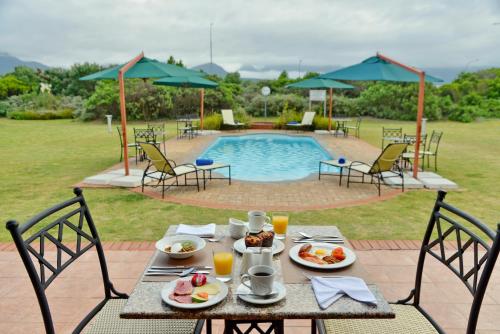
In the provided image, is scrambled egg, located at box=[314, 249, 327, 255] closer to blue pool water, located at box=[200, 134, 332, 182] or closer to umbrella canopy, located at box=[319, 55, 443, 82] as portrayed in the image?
umbrella canopy, located at box=[319, 55, 443, 82]

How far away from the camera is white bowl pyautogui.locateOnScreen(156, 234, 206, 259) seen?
1975mm

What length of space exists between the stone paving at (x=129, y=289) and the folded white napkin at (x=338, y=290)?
41.8 inches

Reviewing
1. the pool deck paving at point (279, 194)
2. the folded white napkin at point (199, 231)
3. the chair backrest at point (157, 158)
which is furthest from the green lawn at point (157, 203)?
the folded white napkin at point (199, 231)

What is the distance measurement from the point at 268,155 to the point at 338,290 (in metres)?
10.6

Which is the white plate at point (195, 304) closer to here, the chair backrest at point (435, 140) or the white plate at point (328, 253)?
the white plate at point (328, 253)

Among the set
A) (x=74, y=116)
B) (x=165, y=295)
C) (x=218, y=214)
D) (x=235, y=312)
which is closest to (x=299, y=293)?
(x=235, y=312)

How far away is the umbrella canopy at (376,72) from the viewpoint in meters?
7.47

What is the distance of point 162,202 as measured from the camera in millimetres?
6148

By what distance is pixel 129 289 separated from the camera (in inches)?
126

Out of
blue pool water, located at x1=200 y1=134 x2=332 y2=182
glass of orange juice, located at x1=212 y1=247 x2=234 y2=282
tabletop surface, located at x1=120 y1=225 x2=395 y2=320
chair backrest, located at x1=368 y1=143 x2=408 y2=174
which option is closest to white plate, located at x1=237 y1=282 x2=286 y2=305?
tabletop surface, located at x1=120 y1=225 x2=395 y2=320

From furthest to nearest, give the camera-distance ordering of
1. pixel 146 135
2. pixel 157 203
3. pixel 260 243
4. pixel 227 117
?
pixel 227 117, pixel 146 135, pixel 157 203, pixel 260 243

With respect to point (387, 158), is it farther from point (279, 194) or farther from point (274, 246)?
point (274, 246)

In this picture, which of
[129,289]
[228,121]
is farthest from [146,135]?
[129,289]

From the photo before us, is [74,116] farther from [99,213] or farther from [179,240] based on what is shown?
[179,240]
